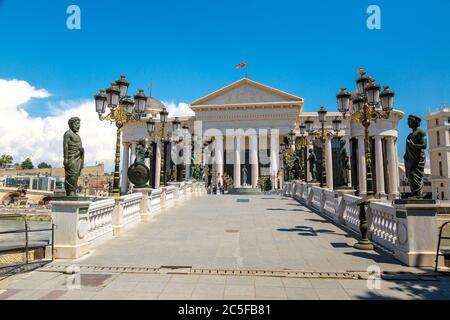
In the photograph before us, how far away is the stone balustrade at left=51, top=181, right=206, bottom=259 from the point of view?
761 centimetres

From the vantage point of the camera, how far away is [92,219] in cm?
877

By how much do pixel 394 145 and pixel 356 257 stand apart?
64.6 metres

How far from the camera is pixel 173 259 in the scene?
740 cm

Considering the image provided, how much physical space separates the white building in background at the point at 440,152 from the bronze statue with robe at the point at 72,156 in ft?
264

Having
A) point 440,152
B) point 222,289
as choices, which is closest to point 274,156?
point 440,152

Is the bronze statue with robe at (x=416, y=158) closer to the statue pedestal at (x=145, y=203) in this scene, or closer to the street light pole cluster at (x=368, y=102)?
the street light pole cluster at (x=368, y=102)

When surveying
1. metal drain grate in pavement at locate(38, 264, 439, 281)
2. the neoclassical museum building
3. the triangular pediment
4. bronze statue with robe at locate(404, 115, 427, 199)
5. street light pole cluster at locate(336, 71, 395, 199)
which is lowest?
metal drain grate in pavement at locate(38, 264, 439, 281)

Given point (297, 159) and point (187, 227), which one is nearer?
point (187, 227)

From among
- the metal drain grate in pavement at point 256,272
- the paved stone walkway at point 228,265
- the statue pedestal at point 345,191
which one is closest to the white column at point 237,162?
the statue pedestal at point 345,191

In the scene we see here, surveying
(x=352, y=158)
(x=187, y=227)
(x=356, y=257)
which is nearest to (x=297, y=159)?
(x=187, y=227)

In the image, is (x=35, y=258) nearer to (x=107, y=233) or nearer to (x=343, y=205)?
(x=107, y=233)

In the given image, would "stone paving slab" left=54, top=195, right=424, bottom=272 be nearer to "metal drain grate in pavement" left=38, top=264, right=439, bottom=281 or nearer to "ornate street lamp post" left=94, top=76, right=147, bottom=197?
"metal drain grate in pavement" left=38, top=264, right=439, bottom=281

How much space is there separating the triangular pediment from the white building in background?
4002 cm

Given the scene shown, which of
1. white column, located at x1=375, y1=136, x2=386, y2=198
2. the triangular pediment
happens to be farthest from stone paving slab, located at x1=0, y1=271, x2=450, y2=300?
white column, located at x1=375, y1=136, x2=386, y2=198
